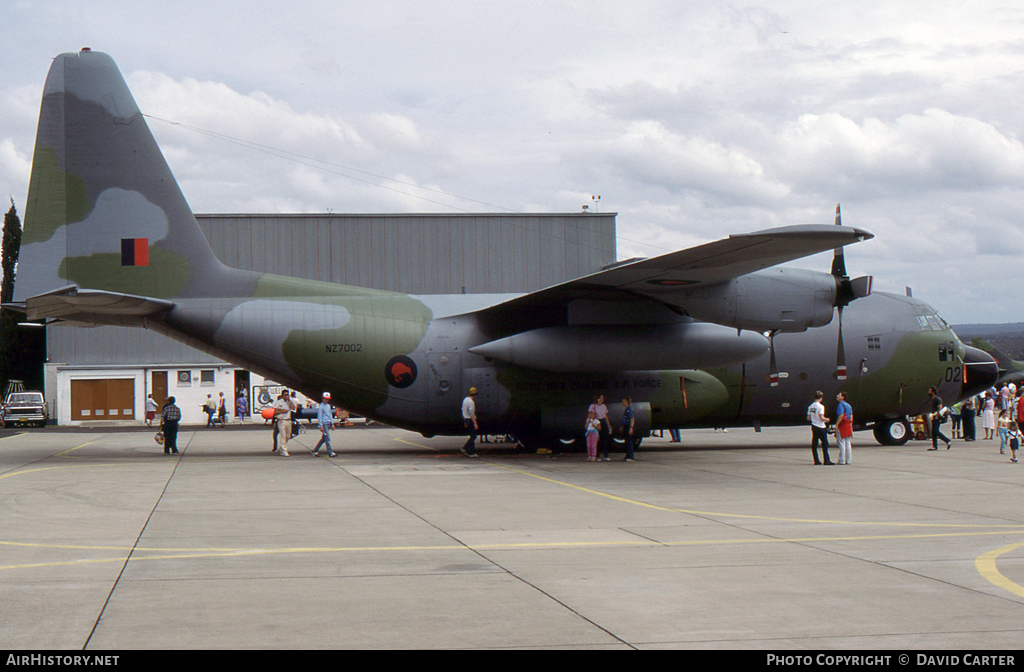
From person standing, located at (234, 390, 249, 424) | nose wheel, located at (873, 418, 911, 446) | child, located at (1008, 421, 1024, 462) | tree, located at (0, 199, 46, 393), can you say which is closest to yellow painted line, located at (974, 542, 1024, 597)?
child, located at (1008, 421, 1024, 462)

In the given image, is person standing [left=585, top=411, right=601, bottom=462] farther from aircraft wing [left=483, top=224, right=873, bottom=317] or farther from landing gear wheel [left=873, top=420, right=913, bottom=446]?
landing gear wheel [left=873, top=420, right=913, bottom=446]

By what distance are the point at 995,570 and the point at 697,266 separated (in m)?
9.71

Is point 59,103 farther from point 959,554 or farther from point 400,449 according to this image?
point 959,554

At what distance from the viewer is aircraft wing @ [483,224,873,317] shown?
1459cm

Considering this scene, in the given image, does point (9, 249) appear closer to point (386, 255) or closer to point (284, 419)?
point (386, 255)

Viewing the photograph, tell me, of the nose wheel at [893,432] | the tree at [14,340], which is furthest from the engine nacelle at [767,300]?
the tree at [14,340]

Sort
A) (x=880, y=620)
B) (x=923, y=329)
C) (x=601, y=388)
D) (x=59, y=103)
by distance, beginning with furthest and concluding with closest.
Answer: (x=923, y=329) < (x=601, y=388) < (x=59, y=103) < (x=880, y=620)

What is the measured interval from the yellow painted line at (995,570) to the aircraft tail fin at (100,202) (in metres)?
16.5

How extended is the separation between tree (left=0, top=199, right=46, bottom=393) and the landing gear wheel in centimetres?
4643

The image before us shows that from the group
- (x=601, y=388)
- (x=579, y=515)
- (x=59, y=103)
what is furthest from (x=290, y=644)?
(x=59, y=103)

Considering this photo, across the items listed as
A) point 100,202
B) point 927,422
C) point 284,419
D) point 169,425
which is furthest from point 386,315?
point 927,422

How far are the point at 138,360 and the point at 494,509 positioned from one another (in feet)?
121

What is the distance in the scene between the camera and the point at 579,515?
11.5 m

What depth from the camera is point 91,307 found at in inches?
733
